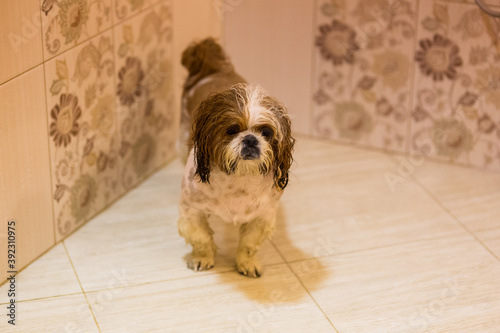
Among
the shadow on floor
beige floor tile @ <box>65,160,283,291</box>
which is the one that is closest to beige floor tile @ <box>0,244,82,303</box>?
beige floor tile @ <box>65,160,283,291</box>

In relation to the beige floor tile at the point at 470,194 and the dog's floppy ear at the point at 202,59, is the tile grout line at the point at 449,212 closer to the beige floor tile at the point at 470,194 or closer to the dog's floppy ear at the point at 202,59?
the beige floor tile at the point at 470,194

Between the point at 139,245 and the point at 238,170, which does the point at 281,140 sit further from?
the point at 139,245

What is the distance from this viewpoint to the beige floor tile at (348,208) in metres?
2.53

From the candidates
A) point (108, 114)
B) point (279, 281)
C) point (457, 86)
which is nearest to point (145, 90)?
point (108, 114)

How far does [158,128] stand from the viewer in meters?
2.88

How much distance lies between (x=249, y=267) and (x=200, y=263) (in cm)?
15

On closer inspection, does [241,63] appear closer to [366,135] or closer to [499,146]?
[366,135]

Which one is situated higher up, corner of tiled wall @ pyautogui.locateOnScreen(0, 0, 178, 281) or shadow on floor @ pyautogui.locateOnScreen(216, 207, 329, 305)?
corner of tiled wall @ pyautogui.locateOnScreen(0, 0, 178, 281)

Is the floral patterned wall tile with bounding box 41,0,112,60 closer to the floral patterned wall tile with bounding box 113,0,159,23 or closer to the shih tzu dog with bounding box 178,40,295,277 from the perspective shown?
the floral patterned wall tile with bounding box 113,0,159,23

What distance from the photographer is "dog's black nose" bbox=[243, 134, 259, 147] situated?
1.96 m

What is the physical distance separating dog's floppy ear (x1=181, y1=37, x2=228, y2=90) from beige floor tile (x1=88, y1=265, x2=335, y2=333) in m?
0.69

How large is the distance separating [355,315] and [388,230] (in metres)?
0.50

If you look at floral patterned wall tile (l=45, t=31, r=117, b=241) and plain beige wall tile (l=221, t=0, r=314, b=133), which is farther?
plain beige wall tile (l=221, t=0, r=314, b=133)

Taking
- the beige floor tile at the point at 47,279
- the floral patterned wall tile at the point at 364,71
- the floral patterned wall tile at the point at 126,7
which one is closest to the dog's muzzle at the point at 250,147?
the beige floor tile at the point at 47,279
